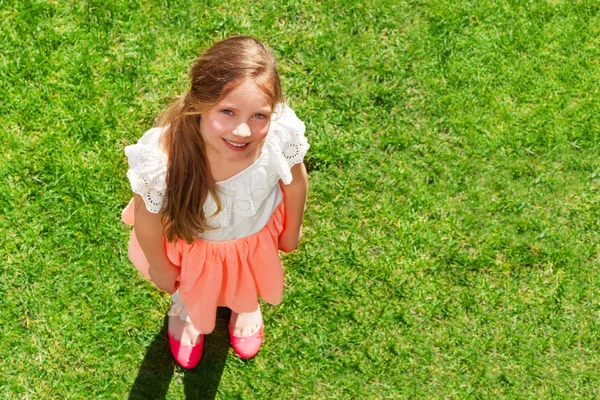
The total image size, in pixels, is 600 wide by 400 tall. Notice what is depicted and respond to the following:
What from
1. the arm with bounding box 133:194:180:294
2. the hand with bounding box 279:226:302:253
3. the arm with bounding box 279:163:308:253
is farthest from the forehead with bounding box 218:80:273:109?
the hand with bounding box 279:226:302:253

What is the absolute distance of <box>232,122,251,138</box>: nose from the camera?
2.49 metres

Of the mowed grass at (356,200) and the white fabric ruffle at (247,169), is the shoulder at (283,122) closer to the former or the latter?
the white fabric ruffle at (247,169)

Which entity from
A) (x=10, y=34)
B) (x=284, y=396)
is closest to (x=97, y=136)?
(x=10, y=34)

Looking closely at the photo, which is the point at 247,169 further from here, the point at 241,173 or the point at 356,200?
the point at 356,200

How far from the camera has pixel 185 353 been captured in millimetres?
3842

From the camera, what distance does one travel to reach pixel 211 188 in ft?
9.25

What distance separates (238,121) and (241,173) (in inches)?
14.3

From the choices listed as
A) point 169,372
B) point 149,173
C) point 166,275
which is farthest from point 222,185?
point 169,372

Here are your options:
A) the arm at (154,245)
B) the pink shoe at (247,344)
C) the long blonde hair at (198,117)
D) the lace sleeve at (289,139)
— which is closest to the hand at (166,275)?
the arm at (154,245)

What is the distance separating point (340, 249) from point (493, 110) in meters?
1.23

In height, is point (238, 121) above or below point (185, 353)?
above

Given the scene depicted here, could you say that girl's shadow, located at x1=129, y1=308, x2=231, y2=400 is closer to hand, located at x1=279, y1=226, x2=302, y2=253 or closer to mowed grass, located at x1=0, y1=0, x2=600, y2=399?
→ mowed grass, located at x1=0, y1=0, x2=600, y2=399

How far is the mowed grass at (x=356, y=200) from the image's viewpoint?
3.95m

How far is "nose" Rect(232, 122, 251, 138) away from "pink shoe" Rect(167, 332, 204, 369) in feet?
5.60
